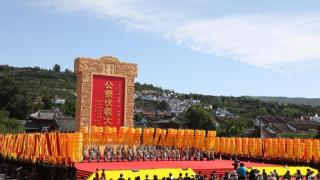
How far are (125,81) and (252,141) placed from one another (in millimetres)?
9936

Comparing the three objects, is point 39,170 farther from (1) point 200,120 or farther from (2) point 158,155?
(1) point 200,120

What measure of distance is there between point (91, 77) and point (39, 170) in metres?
9.48

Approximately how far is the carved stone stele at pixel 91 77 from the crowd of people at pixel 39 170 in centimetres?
549

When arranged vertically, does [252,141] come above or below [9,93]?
below

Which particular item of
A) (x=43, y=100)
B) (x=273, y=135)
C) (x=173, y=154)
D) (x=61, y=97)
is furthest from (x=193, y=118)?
(x=61, y=97)

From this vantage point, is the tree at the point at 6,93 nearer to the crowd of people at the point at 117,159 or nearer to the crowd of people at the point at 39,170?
the crowd of people at the point at 117,159

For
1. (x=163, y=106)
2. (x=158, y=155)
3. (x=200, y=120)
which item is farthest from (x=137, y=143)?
(x=163, y=106)

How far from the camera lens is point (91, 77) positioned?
95.0 feet

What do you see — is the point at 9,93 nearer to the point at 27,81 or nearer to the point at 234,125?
the point at 234,125

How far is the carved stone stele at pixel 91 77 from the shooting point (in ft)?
93.0

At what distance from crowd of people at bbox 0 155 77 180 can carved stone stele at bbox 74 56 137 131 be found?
5489 mm

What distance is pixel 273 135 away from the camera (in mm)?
47094

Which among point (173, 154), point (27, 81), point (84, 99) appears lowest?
point (173, 154)

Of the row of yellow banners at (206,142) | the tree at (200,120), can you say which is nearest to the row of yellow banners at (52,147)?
the row of yellow banners at (206,142)
